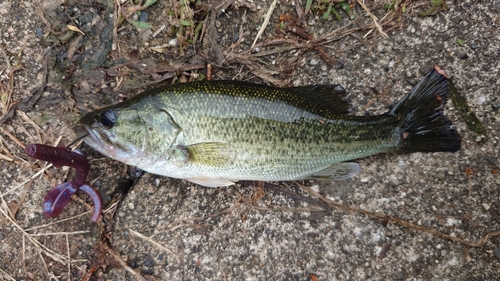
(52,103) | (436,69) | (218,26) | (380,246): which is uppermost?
(218,26)

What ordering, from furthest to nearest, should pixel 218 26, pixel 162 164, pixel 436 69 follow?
pixel 218 26 → pixel 436 69 → pixel 162 164

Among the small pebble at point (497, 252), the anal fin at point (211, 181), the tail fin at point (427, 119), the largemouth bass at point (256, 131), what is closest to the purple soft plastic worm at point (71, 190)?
the largemouth bass at point (256, 131)

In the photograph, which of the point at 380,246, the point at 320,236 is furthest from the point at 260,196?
the point at 380,246

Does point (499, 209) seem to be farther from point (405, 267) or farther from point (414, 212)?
point (405, 267)

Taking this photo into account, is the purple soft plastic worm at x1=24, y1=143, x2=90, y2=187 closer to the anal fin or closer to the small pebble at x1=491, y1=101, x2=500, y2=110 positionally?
the anal fin

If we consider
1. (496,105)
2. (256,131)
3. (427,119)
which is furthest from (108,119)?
(496,105)

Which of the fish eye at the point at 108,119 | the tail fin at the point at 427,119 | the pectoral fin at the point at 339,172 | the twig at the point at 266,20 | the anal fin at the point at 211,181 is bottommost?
the anal fin at the point at 211,181

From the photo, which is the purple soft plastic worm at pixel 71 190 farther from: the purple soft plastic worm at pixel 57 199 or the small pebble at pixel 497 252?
the small pebble at pixel 497 252
